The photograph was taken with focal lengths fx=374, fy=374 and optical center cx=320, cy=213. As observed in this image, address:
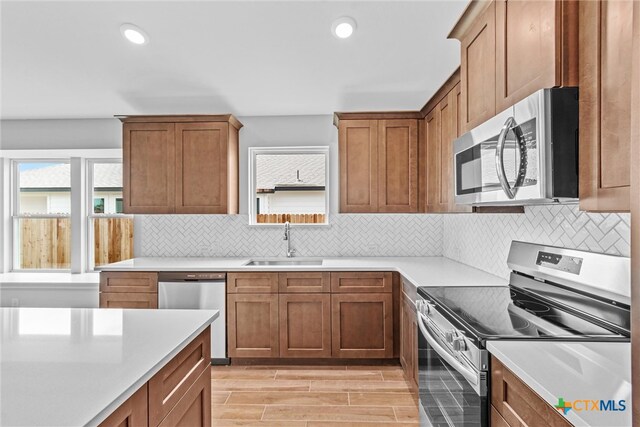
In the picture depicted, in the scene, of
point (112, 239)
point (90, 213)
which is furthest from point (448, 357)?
point (90, 213)

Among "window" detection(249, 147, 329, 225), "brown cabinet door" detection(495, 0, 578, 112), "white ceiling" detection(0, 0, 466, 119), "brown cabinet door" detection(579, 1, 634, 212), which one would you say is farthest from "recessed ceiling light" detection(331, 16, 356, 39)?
"window" detection(249, 147, 329, 225)

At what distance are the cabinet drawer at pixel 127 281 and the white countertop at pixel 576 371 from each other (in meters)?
2.95

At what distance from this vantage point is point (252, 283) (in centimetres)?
330

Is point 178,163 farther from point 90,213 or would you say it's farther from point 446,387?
point 446,387

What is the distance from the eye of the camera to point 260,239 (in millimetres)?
3996

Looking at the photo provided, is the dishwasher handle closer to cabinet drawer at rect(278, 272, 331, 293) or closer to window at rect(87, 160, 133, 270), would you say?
cabinet drawer at rect(278, 272, 331, 293)

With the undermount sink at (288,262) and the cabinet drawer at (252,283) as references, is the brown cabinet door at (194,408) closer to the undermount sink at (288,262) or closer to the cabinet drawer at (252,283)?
the cabinet drawer at (252,283)

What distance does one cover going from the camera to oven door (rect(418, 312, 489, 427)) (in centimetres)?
130

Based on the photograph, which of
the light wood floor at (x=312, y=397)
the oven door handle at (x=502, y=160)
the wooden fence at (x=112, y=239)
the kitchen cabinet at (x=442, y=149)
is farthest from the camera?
the wooden fence at (x=112, y=239)

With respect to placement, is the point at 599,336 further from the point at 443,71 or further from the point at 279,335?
the point at 279,335

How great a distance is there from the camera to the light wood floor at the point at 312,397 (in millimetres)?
2441

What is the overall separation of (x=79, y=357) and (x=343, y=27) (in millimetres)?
2095

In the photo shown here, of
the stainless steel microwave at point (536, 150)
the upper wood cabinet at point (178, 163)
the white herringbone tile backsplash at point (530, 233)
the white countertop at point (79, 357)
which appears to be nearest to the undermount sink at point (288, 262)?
the upper wood cabinet at point (178, 163)

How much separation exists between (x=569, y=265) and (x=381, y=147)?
7.14 feet
